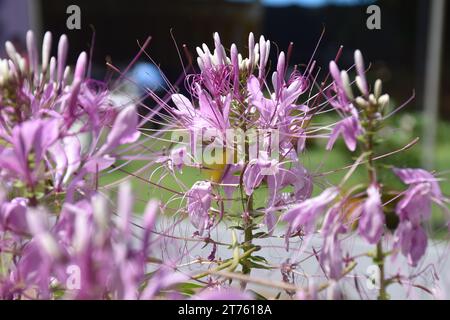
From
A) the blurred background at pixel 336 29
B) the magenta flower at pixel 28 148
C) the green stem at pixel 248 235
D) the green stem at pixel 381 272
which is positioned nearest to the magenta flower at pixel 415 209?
the green stem at pixel 381 272

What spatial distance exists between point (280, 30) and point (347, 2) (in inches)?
28.1

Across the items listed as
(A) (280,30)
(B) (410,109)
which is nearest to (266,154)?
(A) (280,30)

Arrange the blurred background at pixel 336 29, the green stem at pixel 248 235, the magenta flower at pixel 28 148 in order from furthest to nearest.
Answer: the blurred background at pixel 336 29 < the green stem at pixel 248 235 < the magenta flower at pixel 28 148

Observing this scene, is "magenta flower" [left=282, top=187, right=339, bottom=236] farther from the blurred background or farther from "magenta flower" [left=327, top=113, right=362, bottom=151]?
the blurred background

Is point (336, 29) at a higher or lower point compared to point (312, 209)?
higher

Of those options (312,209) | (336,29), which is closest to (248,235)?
(312,209)

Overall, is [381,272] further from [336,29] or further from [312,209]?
[336,29]

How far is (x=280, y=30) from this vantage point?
205 inches

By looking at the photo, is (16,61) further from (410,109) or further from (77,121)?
(410,109)

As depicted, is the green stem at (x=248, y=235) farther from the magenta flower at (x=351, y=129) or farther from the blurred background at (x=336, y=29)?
the blurred background at (x=336, y=29)

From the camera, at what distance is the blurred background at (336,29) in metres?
4.88

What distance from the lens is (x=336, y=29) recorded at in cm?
548

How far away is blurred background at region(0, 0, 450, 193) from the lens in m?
4.88

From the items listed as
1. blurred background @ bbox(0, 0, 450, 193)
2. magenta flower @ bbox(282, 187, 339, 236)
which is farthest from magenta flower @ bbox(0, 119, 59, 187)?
blurred background @ bbox(0, 0, 450, 193)
